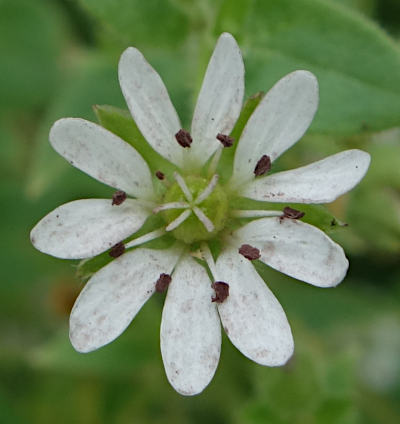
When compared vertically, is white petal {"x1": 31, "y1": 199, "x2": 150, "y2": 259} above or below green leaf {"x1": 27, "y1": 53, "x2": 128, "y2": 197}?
above

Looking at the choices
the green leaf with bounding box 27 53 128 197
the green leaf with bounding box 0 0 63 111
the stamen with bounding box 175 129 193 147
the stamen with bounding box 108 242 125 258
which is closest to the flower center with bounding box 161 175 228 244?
the stamen with bounding box 175 129 193 147

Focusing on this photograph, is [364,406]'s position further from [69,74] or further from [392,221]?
[69,74]

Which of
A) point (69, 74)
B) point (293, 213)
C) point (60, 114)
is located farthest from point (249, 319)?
point (69, 74)

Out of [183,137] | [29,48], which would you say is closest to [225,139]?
[183,137]

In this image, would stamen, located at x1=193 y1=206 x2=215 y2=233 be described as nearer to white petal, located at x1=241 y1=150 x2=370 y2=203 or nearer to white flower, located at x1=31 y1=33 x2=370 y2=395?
white flower, located at x1=31 y1=33 x2=370 y2=395

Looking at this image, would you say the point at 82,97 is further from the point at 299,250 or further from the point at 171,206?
the point at 299,250

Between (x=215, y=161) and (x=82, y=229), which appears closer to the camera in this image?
(x=82, y=229)
